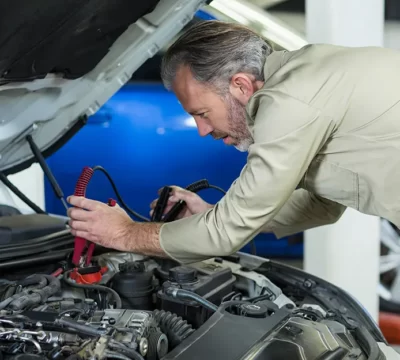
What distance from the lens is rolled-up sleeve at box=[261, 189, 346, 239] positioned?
1.96 m

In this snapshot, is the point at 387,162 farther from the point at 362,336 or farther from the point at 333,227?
the point at 333,227

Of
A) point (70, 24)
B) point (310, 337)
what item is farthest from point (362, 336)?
point (70, 24)

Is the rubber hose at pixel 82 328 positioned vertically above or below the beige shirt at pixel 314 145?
below

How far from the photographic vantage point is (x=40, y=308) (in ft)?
4.66

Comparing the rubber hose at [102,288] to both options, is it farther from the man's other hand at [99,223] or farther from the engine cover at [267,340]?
the engine cover at [267,340]

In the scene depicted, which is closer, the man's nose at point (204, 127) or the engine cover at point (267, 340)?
the engine cover at point (267, 340)

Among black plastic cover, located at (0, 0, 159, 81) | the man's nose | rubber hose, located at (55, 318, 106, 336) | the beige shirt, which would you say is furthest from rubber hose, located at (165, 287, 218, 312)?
black plastic cover, located at (0, 0, 159, 81)

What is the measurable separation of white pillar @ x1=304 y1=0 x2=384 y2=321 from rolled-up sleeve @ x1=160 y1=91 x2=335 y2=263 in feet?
4.14

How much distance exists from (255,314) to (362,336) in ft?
1.00

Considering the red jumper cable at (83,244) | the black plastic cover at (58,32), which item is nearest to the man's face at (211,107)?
the black plastic cover at (58,32)

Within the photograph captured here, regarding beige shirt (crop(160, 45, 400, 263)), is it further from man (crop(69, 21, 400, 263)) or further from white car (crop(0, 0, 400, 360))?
white car (crop(0, 0, 400, 360))

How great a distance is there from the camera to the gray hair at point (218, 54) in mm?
1576

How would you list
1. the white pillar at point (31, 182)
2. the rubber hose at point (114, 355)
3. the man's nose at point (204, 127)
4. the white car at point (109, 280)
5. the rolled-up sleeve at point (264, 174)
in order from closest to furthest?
the rubber hose at point (114, 355) → the white car at point (109, 280) → the rolled-up sleeve at point (264, 174) → the man's nose at point (204, 127) → the white pillar at point (31, 182)

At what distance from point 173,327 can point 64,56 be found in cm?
84
